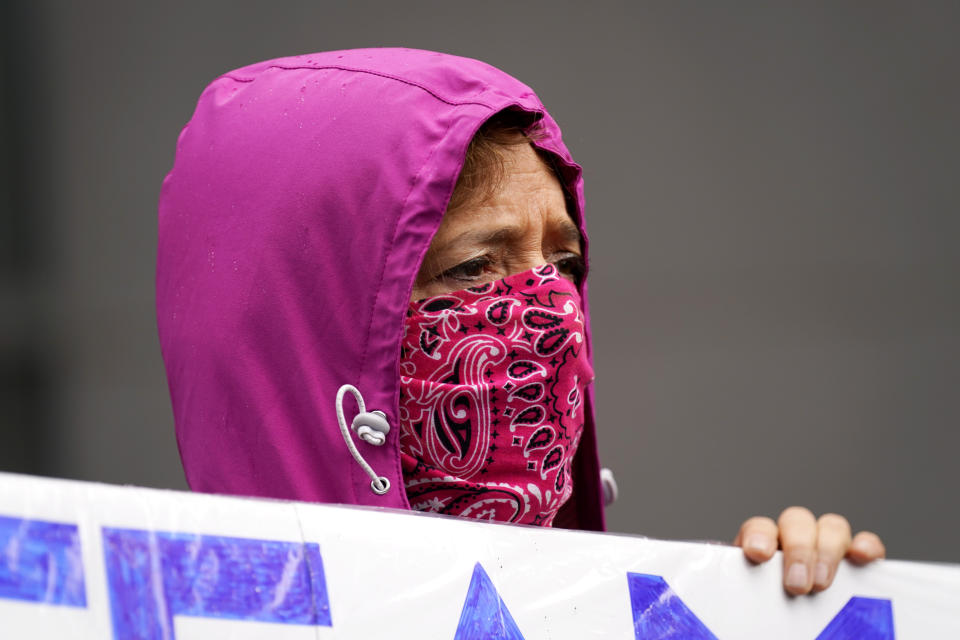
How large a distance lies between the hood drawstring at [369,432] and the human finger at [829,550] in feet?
1.67

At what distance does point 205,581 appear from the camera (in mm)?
863

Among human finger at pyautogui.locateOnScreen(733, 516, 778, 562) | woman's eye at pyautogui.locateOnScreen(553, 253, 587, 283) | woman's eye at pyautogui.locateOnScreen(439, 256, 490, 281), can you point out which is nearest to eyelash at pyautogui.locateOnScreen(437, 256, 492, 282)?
woman's eye at pyautogui.locateOnScreen(439, 256, 490, 281)

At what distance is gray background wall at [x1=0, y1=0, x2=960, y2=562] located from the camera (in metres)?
3.30

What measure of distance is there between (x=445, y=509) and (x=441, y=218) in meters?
0.38

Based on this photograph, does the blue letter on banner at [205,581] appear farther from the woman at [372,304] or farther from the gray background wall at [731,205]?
the gray background wall at [731,205]

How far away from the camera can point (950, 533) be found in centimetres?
344

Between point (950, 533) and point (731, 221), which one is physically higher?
point (731, 221)

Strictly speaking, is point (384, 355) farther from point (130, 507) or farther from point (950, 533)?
point (950, 533)

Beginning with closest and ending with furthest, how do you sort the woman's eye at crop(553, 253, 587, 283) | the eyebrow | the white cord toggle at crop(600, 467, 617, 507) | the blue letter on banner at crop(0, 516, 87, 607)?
1. the blue letter on banner at crop(0, 516, 87, 607)
2. the eyebrow
3. the woman's eye at crop(553, 253, 587, 283)
4. the white cord toggle at crop(600, 467, 617, 507)

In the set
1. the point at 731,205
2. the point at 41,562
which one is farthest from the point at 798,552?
the point at 731,205

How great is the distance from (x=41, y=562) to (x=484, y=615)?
0.42 metres

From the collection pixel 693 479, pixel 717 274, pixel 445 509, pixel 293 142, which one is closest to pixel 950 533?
pixel 693 479

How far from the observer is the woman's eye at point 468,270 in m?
1.25

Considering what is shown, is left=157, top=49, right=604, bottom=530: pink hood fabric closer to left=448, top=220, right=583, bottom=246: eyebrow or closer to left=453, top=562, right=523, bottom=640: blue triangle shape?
left=448, top=220, right=583, bottom=246: eyebrow
